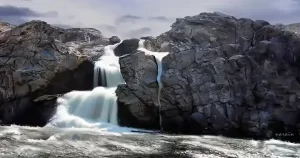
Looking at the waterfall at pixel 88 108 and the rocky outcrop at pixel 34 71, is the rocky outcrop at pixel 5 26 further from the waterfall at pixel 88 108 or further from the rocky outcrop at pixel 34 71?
the waterfall at pixel 88 108

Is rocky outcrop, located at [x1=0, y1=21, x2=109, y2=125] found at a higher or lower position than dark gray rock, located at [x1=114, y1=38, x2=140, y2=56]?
lower

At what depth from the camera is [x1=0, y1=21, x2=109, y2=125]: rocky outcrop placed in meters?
51.9

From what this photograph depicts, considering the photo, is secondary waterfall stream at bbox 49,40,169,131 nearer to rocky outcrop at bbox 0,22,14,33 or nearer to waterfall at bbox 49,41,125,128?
waterfall at bbox 49,41,125,128

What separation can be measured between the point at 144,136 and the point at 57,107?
44.7 feet

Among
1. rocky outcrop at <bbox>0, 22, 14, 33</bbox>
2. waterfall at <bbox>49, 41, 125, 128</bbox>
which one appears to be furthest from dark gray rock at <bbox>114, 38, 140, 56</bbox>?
rocky outcrop at <bbox>0, 22, 14, 33</bbox>

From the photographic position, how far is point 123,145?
37344mm

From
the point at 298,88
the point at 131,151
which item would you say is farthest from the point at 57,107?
the point at 298,88

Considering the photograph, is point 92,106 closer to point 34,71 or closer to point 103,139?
point 34,71

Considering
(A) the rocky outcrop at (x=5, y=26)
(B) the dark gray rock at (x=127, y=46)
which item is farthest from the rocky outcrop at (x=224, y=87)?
(A) the rocky outcrop at (x=5, y=26)

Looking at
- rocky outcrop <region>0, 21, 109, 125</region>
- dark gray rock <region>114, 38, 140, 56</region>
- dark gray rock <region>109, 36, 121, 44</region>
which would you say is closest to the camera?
rocky outcrop <region>0, 21, 109, 125</region>

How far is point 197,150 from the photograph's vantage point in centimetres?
3644

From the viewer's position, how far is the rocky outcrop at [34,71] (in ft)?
170

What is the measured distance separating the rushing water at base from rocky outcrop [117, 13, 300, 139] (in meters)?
4.36

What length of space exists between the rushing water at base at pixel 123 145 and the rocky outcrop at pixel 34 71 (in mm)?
7086
